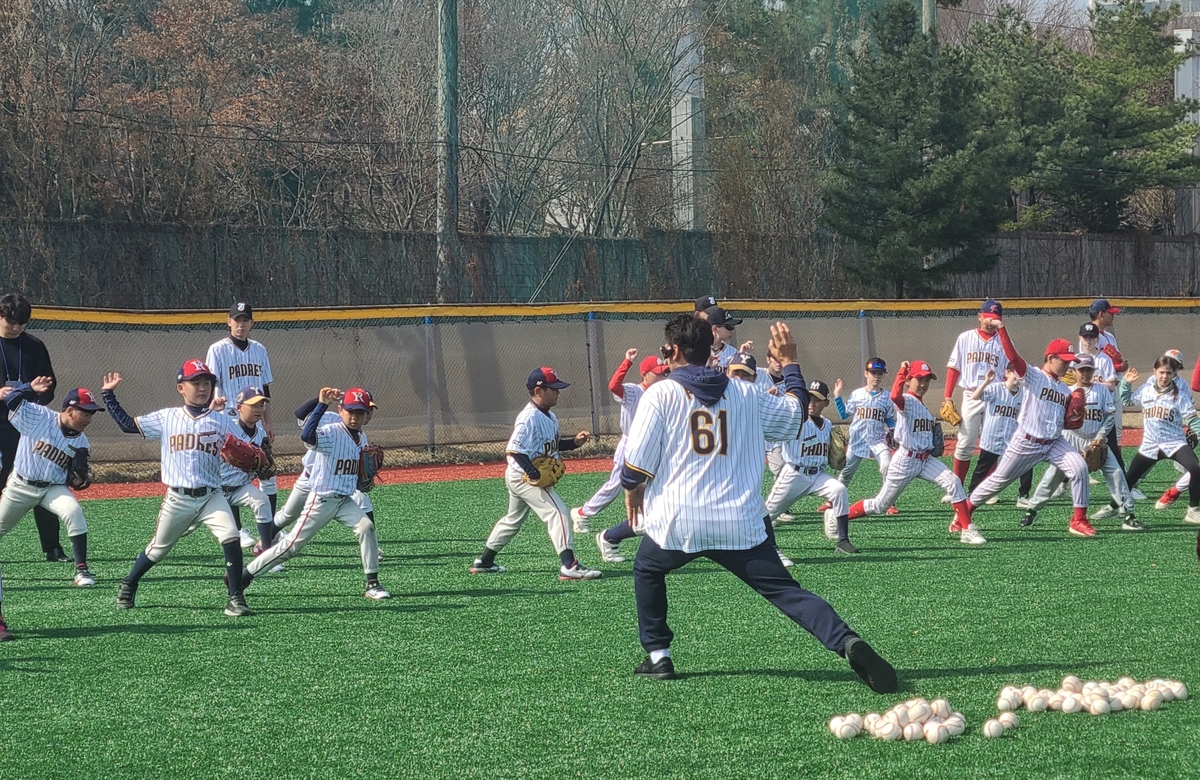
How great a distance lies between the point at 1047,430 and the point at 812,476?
2177mm

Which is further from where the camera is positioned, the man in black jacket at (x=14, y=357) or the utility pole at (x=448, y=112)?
the utility pole at (x=448, y=112)

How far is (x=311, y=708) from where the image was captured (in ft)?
21.0

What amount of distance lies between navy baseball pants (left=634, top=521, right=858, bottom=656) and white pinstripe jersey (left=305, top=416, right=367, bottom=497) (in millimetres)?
3159

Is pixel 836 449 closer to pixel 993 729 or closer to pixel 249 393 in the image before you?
pixel 249 393

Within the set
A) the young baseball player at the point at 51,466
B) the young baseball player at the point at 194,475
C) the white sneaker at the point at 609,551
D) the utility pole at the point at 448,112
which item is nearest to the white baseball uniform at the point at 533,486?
the white sneaker at the point at 609,551

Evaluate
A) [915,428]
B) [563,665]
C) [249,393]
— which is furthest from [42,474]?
[915,428]

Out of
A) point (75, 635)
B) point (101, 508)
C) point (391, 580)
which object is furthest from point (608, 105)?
point (75, 635)

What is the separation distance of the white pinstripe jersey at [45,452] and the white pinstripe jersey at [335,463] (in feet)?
6.62

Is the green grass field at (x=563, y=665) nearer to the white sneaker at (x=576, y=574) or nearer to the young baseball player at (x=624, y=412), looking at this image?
the white sneaker at (x=576, y=574)

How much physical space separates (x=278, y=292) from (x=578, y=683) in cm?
1931

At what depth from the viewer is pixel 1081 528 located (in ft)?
38.8

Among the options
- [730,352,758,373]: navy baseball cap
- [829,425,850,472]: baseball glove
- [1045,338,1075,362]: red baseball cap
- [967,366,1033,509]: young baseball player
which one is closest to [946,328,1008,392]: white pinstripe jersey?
[967,366,1033,509]: young baseball player

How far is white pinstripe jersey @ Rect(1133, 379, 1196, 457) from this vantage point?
12.7m

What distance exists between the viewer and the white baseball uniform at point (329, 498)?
9070 mm
